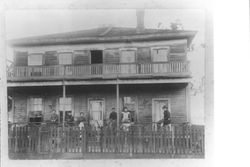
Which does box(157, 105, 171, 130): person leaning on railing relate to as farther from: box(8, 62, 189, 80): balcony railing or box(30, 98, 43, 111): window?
box(30, 98, 43, 111): window

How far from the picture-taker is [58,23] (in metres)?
5.36

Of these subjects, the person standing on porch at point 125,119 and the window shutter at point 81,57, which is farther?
the person standing on porch at point 125,119

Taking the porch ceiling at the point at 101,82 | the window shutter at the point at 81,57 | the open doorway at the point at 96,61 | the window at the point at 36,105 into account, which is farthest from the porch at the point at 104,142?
the window shutter at the point at 81,57

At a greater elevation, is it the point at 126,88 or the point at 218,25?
the point at 218,25

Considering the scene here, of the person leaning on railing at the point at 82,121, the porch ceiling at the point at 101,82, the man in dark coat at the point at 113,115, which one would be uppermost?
the porch ceiling at the point at 101,82

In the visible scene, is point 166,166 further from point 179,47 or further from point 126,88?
point 179,47

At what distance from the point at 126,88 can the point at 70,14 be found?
1161mm

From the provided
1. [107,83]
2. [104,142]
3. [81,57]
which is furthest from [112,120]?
[81,57]

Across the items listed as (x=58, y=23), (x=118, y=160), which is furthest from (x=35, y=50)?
(x=118, y=160)

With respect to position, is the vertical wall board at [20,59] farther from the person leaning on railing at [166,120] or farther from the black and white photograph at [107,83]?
the person leaning on railing at [166,120]

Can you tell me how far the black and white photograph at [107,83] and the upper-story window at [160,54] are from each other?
0.04ft

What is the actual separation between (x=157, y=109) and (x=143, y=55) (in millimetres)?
709

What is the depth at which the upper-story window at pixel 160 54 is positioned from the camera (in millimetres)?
5366

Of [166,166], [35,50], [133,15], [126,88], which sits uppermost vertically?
[133,15]
